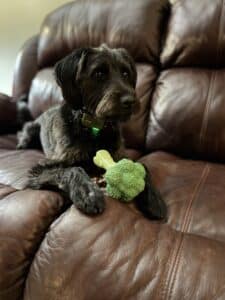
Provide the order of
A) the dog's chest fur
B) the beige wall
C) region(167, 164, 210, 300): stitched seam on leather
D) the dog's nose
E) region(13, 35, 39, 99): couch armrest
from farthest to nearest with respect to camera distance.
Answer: the beige wall, region(13, 35, 39, 99): couch armrest, the dog's chest fur, the dog's nose, region(167, 164, 210, 300): stitched seam on leather

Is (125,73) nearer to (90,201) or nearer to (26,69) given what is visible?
(90,201)

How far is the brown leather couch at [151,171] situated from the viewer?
893 millimetres

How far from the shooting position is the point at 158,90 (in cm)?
187

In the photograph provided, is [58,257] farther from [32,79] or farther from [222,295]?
[32,79]

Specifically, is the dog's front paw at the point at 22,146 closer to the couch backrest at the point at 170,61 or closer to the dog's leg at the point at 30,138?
the dog's leg at the point at 30,138

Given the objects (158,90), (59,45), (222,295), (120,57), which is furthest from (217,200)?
(59,45)

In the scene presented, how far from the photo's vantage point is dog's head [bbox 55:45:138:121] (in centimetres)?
132

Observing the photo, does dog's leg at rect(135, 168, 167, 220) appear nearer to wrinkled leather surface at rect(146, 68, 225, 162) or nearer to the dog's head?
the dog's head

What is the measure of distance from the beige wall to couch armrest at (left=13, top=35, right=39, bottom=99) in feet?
1.82

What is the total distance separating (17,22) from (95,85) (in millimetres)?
1849

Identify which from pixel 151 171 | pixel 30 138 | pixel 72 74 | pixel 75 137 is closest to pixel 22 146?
pixel 30 138

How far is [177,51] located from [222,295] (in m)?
1.34

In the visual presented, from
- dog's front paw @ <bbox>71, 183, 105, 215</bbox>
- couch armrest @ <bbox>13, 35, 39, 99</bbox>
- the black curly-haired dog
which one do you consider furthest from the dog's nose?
couch armrest @ <bbox>13, 35, 39, 99</bbox>

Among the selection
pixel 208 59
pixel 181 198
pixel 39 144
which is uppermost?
pixel 208 59
